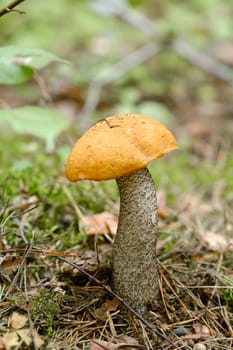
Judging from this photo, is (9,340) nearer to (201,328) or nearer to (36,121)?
(201,328)

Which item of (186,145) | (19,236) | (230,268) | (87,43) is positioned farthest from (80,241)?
(87,43)

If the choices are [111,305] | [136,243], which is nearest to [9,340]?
[111,305]

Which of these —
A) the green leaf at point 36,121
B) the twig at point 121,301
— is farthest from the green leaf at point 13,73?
the twig at point 121,301

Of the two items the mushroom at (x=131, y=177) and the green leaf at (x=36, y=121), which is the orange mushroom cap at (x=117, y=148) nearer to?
the mushroom at (x=131, y=177)

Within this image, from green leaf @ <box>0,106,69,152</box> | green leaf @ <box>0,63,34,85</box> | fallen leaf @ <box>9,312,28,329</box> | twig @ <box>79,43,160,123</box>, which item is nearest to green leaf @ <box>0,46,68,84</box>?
green leaf @ <box>0,63,34,85</box>

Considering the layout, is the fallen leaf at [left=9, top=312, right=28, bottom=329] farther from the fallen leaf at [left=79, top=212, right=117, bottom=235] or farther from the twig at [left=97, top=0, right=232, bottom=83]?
the twig at [left=97, top=0, right=232, bottom=83]

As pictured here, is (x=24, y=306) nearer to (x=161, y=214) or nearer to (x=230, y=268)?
(x=230, y=268)
